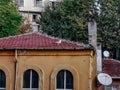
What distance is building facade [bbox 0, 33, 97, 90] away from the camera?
25.2 meters

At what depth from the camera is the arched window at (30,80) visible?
25.2 metres

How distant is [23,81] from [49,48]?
2372 mm

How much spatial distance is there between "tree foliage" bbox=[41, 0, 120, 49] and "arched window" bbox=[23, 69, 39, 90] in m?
21.4

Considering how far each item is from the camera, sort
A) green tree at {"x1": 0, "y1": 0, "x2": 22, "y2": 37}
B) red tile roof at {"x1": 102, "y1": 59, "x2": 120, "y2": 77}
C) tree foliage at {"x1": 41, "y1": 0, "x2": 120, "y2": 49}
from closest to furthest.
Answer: red tile roof at {"x1": 102, "y1": 59, "x2": 120, "y2": 77}
green tree at {"x1": 0, "y1": 0, "x2": 22, "y2": 37}
tree foliage at {"x1": 41, "y1": 0, "x2": 120, "y2": 49}

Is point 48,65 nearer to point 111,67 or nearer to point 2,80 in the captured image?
point 2,80

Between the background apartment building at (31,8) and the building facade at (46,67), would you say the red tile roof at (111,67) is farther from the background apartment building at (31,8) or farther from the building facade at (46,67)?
the background apartment building at (31,8)

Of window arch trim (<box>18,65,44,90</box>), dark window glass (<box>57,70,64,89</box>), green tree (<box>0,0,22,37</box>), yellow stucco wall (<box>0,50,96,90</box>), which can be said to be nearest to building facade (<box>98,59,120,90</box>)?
yellow stucco wall (<box>0,50,96,90</box>)

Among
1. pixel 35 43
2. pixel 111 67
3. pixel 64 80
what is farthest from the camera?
pixel 111 67

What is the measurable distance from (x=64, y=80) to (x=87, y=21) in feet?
75.0

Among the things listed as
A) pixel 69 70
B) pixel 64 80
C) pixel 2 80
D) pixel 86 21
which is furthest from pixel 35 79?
pixel 86 21

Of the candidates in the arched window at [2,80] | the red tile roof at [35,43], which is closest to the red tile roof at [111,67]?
the red tile roof at [35,43]

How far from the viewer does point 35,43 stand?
2603 centimetres

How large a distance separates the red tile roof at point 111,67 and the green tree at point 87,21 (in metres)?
10.3

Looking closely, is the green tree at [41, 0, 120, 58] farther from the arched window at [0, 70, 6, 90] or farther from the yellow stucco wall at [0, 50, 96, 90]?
the arched window at [0, 70, 6, 90]
